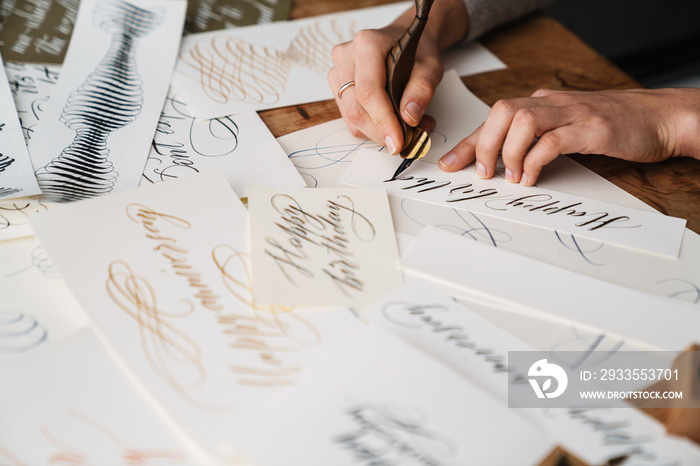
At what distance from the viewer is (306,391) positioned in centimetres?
39

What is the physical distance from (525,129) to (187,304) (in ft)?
1.29

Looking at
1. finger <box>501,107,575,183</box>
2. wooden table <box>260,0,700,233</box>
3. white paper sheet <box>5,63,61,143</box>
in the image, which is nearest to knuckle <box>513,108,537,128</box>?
finger <box>501,107,575,183</box>

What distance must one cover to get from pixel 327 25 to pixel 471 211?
48 cm

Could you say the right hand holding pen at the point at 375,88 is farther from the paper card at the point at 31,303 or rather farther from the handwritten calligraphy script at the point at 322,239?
the paper card at the point at 31,303

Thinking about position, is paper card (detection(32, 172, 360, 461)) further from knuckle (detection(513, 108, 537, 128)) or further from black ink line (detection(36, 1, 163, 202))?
knuckle (detection(513, 108, 537, 128))

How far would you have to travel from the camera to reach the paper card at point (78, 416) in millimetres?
376

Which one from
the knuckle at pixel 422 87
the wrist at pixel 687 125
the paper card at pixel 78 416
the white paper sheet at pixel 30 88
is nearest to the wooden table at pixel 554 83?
the wrist at pixel 687 125

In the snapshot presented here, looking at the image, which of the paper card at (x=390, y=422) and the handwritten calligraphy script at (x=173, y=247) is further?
the handwritten calligraphy script at (x=173, y=247)

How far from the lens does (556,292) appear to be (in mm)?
494

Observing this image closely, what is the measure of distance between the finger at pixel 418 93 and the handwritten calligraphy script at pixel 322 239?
0.45 feet

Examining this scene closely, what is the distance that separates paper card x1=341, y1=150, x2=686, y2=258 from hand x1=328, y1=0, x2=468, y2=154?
37mm

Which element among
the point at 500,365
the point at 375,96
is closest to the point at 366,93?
the point at 375,96

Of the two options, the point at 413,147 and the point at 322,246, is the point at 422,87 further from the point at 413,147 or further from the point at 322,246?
the point at 322,246

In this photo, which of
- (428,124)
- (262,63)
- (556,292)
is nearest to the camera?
(556,292)
